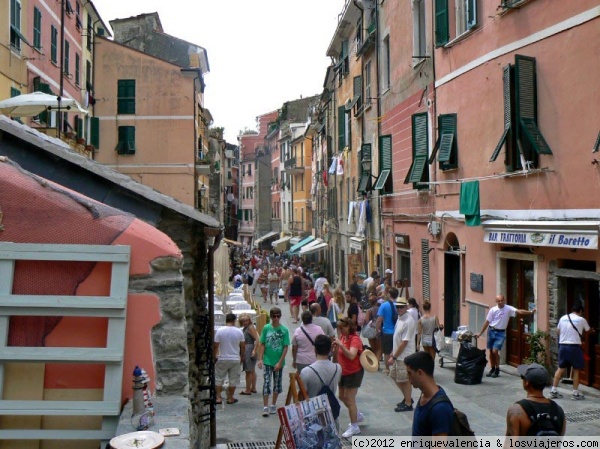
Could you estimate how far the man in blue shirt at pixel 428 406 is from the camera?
466 centimetres

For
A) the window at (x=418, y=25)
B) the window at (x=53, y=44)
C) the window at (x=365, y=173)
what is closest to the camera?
the window at (x=418, y=25)

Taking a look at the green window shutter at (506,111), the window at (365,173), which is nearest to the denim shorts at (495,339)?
the green window shutter at (506,111)

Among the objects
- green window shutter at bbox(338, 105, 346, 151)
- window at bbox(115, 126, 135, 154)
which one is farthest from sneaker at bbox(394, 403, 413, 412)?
window at bbox(115, 126, 135, 154)

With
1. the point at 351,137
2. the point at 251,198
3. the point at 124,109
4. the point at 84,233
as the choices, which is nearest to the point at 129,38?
the point at 124,109

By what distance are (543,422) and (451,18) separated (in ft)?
43.7

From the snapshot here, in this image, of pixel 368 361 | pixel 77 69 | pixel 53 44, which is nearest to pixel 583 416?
pixel 368 361

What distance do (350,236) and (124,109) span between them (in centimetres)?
1318

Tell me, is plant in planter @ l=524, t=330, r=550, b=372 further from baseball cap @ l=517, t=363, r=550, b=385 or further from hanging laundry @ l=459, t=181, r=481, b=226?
baseball cap @ l=517, t=363, r=550, b=385

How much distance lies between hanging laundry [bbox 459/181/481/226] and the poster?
8835mm

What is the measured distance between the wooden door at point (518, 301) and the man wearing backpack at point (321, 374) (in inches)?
264

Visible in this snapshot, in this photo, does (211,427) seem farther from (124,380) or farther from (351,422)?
(124,380)

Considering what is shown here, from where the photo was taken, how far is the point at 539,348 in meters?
12.3

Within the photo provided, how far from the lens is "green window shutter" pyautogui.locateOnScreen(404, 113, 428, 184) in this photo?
61.7 feet

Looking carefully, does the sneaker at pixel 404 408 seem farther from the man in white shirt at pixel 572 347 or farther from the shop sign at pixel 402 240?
the shop sign at pixel 402 240
